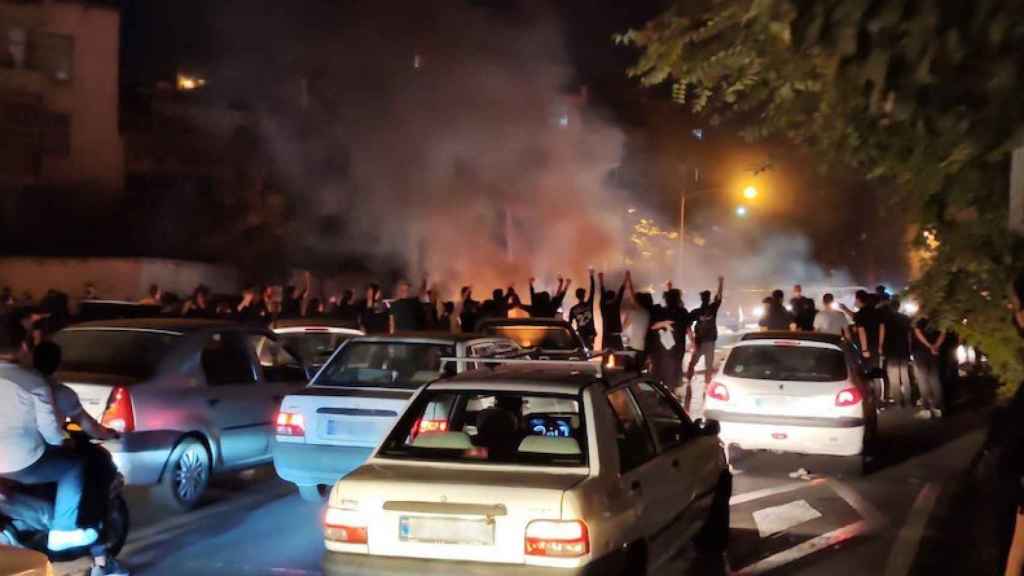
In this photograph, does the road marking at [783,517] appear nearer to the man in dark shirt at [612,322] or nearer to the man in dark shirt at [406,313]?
the man in dark shirt at [406,313]

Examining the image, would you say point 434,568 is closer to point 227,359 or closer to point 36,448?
point 36,448

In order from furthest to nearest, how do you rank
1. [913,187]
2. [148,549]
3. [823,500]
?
[823,500]
[148,549]
[913,187]

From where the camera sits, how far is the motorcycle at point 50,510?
16.1 feet

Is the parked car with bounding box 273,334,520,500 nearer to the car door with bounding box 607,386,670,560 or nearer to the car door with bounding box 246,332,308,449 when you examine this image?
the car door with bounding box 246,332,308,449

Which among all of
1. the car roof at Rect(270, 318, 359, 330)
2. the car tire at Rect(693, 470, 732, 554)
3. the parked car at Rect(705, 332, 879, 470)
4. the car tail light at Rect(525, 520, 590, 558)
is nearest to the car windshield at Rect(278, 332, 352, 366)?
the car roof at Rect(270, 318, 359, 330)

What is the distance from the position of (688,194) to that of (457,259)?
23.0ft

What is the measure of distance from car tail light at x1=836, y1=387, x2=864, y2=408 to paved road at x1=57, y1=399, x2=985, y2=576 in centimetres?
66

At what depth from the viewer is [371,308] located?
13.4 metres

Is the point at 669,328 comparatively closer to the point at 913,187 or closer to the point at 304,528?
the point at 304,528

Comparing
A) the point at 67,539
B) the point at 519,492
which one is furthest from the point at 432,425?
the point at 67,539

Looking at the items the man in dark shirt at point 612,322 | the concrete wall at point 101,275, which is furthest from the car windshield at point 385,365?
the concrete wall at point 101,275

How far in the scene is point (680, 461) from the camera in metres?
5.45

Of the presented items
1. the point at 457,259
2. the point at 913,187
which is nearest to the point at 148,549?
the point at 913,187

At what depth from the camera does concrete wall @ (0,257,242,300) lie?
24812mm
